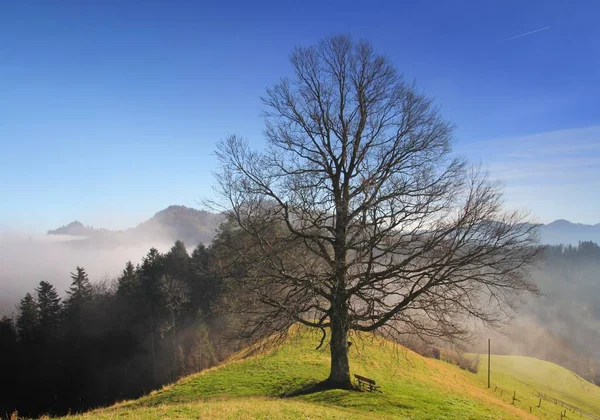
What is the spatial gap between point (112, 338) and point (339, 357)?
55.7 meters

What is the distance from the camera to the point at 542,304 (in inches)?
6949

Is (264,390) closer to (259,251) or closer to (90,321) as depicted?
(259,251)

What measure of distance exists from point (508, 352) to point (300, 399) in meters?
131

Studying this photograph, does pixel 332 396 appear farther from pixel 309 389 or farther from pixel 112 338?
pixel 112 338

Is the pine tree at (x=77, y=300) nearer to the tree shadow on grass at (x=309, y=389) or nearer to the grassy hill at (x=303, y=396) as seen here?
the grassy hill at (x=303, y=396)

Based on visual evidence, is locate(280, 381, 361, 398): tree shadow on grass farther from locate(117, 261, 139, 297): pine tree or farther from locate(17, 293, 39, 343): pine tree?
locate(17, 293, 39, 343): pine tree

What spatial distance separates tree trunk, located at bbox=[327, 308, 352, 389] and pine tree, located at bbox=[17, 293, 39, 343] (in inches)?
2341

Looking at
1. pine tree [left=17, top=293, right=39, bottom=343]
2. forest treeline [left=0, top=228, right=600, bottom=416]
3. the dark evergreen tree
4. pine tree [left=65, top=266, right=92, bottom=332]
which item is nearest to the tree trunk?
forest treeline [left=0, top=228, right=600, bottom=416]

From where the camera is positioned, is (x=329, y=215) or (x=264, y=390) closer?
(x=329, y=215)

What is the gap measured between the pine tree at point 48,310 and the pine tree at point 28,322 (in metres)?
0.84

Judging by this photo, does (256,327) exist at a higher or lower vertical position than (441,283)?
lower

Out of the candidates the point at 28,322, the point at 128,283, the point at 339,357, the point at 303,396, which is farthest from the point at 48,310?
the point at 339,357

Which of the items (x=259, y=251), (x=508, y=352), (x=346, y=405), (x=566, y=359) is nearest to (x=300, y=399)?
(x=346, y=405)

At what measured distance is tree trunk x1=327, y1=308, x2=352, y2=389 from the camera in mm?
17062
